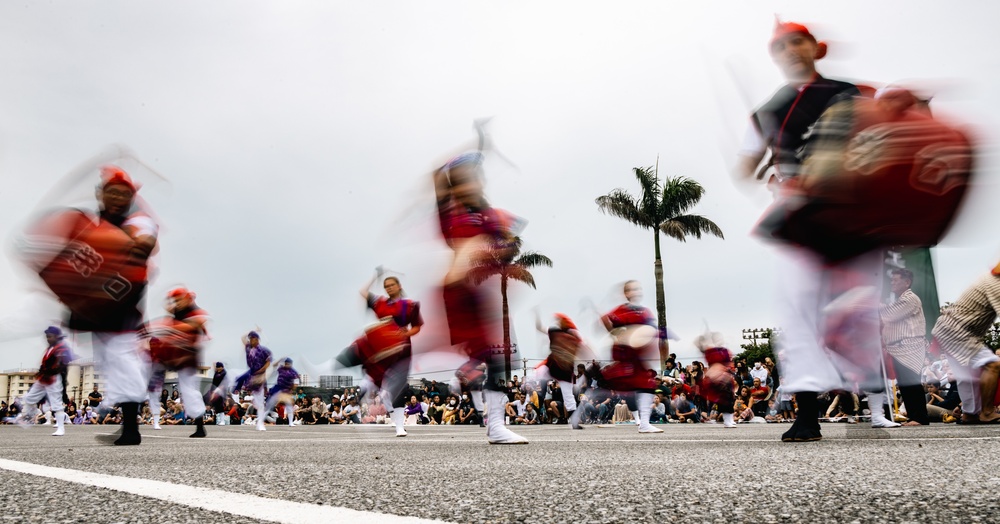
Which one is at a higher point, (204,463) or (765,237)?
(765,237)

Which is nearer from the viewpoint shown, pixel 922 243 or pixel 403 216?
pixel 922 243

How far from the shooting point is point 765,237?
1.65 metres

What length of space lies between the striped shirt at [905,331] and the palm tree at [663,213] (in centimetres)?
2901

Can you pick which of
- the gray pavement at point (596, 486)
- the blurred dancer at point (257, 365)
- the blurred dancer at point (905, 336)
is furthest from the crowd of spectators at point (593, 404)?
the blurred dancer at point (905, 336)

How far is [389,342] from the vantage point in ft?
28.1

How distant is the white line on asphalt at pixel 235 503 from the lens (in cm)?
187

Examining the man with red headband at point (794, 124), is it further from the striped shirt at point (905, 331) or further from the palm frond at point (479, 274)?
the palm frond at point (479, 274)

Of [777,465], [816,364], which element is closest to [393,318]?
[816,364]

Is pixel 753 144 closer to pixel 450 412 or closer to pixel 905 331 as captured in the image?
pixel 905 331

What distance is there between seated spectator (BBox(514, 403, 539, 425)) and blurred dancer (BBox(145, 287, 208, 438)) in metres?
10.6

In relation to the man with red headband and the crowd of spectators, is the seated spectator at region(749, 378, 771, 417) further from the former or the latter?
the man with red headband

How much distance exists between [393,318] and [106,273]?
4.24 metres

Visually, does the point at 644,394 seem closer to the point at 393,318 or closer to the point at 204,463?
the point at 393,318

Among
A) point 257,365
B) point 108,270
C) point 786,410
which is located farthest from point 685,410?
point 108,270
